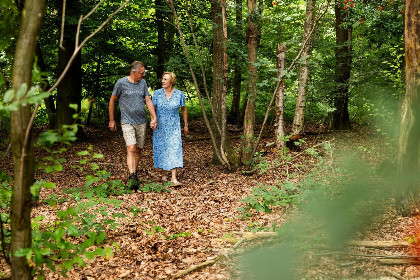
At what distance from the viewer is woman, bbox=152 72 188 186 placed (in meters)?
7.21

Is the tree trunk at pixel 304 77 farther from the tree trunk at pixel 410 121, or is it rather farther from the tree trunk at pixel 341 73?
the tree trunk at pixel 410 121

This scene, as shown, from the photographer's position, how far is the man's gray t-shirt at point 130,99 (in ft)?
21.8

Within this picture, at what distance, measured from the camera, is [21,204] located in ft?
7.08

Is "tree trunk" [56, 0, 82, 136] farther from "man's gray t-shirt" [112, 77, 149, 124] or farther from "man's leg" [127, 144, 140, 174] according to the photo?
"man's leg" [127, 144, 140, 174]

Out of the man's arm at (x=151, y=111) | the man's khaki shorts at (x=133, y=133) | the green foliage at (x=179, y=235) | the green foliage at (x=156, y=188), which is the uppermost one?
the man's arm at (x=151, y=111)

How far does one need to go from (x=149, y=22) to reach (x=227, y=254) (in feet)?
40.8

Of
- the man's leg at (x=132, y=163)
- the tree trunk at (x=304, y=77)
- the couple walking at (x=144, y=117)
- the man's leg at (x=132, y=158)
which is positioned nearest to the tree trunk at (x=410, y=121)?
the couple walking at (x=144, y=117)

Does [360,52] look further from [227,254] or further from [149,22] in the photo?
[227,254]

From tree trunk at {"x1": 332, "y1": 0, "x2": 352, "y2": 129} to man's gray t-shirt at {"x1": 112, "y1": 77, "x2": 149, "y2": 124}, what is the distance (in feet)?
20.9

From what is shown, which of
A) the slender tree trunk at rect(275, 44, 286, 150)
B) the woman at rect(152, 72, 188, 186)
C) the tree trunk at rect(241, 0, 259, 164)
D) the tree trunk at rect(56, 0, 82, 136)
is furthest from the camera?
the tree trunk at rect(56, 0, 82, 136)

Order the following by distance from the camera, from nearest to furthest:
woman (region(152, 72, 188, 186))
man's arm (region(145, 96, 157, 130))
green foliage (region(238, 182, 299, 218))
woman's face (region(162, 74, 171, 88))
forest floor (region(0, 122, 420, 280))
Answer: forest floor (region(0, 122, 420, 280)) < green foliage (region(238, 182, 299, 218)) < man's arm (region(145, 96, 157, 130)) < woman's face (region(162, 74, 171, 88)) < woman (region(152, 72, 188, 186))

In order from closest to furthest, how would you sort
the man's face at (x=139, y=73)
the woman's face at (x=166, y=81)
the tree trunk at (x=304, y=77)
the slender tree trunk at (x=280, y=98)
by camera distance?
the man's face at (x=139, y=73), the woman's face at (x=166, y=81), the slender tree trunk at (x=280, y=98), the tree trunk at (x=304, y=77)

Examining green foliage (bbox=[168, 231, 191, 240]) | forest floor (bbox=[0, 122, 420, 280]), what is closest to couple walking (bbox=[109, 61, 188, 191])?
forest floor (bbox=[0, 122, 420, 280])

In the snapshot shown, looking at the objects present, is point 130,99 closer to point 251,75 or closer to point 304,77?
point 251,75
